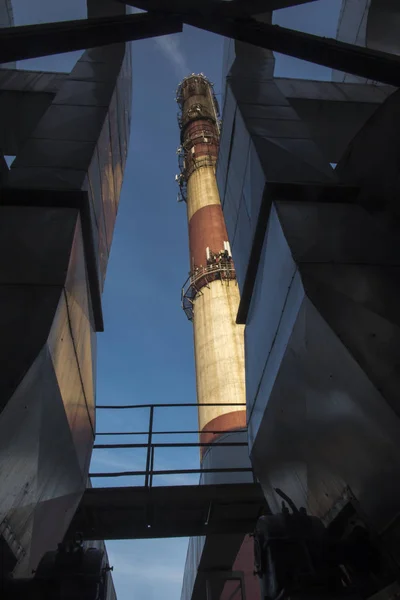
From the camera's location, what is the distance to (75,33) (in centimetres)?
433

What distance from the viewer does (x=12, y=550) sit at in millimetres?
3635

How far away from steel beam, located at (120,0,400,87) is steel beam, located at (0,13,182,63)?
152 mm

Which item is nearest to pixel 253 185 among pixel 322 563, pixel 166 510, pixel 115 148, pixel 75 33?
pixel 75 33

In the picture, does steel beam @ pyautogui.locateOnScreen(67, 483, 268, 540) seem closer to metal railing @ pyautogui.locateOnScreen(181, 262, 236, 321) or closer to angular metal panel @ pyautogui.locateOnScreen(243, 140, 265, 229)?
angular metal panel @ pyautogui.locateOnScreen(243, 140, 265, 229)

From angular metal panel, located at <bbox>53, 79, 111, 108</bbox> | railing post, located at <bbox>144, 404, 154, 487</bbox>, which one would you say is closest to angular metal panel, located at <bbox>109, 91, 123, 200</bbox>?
angular metal panel, located at <bbox>53, 79, 111, 108</bbox>

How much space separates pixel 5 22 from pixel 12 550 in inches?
344

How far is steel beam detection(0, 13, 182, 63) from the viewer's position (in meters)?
4.05

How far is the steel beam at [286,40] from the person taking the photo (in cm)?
422

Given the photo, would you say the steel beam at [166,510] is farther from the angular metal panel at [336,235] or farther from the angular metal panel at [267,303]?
the angular metal panel at [336,235]

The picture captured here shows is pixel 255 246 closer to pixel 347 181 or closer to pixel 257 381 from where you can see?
pixel 347 181

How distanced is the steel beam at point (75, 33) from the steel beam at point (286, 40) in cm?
15

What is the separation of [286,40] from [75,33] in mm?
2135

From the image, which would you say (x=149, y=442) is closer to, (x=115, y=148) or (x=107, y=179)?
(x=107, y=179)

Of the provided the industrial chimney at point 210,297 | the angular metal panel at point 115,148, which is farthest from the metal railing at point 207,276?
the angular metal panel at point 115,148
